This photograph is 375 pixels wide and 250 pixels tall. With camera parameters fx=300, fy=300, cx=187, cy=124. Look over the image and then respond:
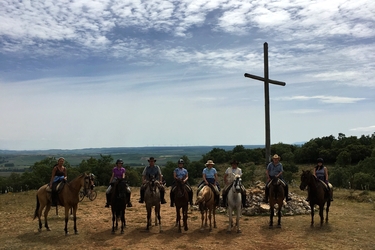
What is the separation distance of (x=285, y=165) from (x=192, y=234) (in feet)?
92.6

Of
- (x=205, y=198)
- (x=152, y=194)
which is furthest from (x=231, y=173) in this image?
(x=152, y=194)

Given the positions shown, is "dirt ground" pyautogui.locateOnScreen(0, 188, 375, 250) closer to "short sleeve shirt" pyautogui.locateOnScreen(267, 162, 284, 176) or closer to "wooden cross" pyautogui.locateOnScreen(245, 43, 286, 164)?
"short sleeve shirt" pyautogui.locateOnScreen(267, 162, 284, 176)

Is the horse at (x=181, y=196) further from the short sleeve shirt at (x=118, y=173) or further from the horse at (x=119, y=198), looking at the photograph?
the short sleeve shirt at (x=118, y=173)

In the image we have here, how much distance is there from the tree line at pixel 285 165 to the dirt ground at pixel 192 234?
13890 mm

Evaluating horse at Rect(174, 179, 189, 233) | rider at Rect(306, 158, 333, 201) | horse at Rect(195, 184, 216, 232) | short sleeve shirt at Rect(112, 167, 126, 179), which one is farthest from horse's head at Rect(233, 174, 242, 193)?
short sleeve shirt at Rect(112, 167, 126, 179)

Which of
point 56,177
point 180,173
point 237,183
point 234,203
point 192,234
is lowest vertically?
point 192,234

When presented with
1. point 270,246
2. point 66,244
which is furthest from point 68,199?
point 270,246

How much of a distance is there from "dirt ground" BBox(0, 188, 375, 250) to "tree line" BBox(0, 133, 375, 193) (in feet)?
Result: 45.6

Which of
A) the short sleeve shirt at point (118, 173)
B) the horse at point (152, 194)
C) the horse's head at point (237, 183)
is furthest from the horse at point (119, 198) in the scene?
the horse's head at point (237, 183)

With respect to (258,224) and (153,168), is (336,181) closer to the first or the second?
(258,224)

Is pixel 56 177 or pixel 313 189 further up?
pixel 56 177

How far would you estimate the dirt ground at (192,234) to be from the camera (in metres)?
9.26

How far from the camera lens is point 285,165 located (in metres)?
36.1

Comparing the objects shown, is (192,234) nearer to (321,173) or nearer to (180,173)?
(180,173)
